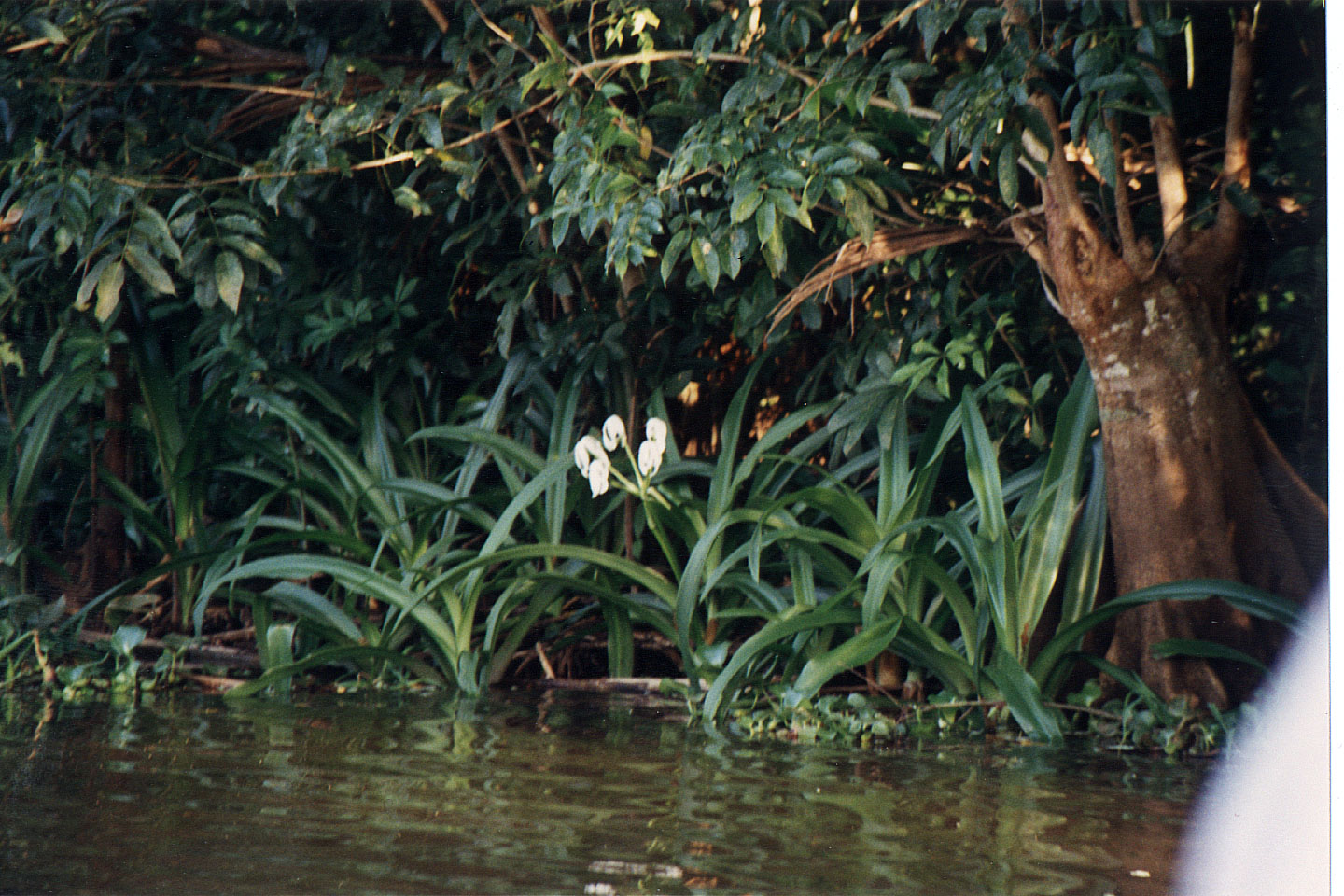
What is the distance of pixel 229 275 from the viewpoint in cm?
246

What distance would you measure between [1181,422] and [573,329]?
1530mm

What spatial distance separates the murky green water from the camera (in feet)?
4.34

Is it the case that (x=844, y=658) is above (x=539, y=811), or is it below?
above

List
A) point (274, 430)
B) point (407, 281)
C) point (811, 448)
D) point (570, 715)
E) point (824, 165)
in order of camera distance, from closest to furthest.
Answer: point (824, 165), point (570, 715), point (811, 448), point (407, 281), point (274, 430)

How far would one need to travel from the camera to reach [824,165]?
2.04 m

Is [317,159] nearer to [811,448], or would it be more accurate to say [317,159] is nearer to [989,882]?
[811,448]

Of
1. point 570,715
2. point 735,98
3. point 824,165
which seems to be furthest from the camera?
point 570,715

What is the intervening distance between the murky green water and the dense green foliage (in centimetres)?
27

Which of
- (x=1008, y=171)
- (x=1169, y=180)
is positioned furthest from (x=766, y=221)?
(x=1169, y=180)

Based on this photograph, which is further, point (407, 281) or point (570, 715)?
point (407, 281)

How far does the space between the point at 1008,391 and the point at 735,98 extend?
982 mm

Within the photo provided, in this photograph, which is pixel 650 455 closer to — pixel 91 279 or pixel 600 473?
pixel 600 473

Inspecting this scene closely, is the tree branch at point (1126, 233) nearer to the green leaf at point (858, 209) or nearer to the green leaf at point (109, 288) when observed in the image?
the green leaf at point (858, 209)

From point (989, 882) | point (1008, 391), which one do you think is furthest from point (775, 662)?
point (989, 882)
